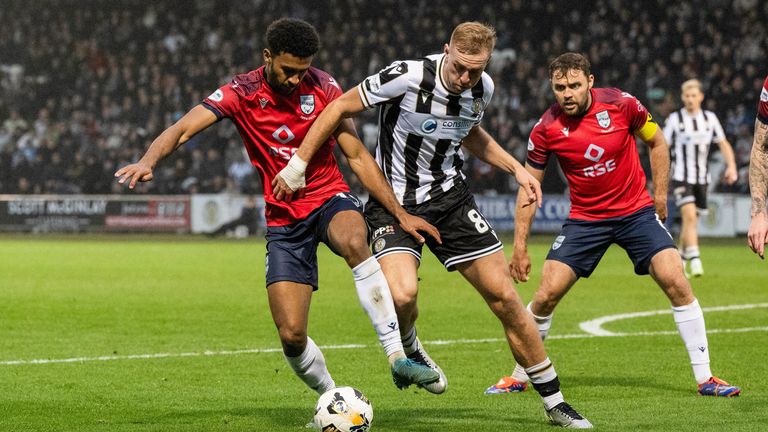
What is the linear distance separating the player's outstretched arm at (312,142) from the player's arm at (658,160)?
2.51 metres

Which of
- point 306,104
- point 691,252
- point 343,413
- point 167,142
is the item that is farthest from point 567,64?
point 691,252

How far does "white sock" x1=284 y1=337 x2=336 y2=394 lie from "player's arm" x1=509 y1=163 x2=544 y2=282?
4.12 ft

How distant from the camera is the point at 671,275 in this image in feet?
26.4

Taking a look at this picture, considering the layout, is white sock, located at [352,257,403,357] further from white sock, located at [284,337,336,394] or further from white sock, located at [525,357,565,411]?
white sock, located at [525,357,565,411]

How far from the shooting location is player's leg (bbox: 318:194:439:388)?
644 cm

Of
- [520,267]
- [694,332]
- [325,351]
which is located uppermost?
[520,267]

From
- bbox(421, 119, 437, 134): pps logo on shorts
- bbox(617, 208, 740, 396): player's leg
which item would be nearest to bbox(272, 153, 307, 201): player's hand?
bbox(421, 119, 437, 134): pps logo on shorts

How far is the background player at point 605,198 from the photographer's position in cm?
813

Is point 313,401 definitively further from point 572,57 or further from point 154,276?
point 154,276

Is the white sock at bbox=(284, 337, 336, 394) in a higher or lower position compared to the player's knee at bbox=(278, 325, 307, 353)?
lower

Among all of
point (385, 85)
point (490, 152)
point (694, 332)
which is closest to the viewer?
point (385, 85)

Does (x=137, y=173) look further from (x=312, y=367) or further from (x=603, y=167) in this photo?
(x=603, y=167)

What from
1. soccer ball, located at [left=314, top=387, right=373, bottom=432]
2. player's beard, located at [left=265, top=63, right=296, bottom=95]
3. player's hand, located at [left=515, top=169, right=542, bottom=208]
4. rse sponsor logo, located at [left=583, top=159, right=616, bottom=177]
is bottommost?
soccer ball, located at [left=314, top=387, right=373, bottom=432]

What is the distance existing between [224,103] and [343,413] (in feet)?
6.09
